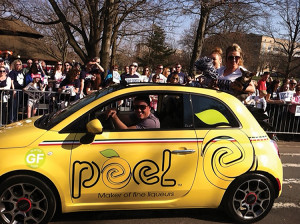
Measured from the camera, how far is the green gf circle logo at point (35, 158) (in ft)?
9.92

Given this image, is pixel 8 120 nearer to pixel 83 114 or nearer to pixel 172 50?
pixel 83 114

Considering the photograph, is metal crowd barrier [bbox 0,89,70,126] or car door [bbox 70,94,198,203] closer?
car door [bbox 70,94,198,203]

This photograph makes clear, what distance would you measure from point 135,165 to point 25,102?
17.8 ft

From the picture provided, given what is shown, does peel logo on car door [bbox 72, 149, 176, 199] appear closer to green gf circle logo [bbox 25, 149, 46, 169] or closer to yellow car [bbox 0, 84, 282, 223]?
yellow car [bbox 0, 84, 282, 223]

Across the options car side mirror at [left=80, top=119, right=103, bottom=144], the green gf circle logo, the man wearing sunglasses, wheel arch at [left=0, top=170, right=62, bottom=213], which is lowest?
wheel arch at [left=0, top=170, right=62, bottom=213]

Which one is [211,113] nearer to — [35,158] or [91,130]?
[91,130]

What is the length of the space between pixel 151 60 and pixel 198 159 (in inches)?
1876

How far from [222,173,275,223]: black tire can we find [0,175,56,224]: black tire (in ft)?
6.88

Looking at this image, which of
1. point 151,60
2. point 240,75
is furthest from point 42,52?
point 240,75

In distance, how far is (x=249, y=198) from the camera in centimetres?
356

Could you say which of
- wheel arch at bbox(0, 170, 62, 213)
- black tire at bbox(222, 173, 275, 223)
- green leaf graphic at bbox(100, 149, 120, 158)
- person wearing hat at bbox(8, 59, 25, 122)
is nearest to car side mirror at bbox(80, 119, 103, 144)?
green leaf graphic at bbox(100, 149, 120, 158)

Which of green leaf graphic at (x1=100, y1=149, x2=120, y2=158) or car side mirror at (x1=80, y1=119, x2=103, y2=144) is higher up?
car side mirror at (x1=80, y1=119, x2=103, y2=144)

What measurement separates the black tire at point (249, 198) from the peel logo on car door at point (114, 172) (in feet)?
2.97

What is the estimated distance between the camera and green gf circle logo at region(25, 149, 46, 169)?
119 inches
